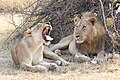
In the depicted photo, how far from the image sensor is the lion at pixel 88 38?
765 cm

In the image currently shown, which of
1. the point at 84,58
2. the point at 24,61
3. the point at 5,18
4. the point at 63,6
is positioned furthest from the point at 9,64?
the point at 5,18

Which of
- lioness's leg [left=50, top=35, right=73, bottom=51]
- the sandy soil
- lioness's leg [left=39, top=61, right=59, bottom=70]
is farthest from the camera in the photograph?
lioness's leg [left=50, top=35, right=73, bottom=51]

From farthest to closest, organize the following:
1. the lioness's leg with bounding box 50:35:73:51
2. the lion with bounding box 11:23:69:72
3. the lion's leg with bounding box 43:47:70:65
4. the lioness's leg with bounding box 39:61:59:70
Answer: the lioness's leg with bounding box 50:35:73:51 < the lion's leg with bounding box 43:47:70:65 < the lion with bounding box 11:23:69:72 < the lioness's leg with bounding box 39:61:59:70

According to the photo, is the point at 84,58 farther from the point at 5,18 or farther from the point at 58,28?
the point at 5,18

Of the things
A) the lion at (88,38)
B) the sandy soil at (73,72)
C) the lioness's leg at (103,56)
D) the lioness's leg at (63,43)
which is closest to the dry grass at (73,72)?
the sandy soil at (73,72)

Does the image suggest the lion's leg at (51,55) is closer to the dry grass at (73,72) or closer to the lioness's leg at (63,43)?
the dry grass at (73,72)

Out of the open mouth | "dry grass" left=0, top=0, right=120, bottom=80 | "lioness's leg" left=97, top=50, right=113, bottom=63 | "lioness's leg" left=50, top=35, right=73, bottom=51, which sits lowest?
"dry grass" left=0, top=0, right=120, bottom=80

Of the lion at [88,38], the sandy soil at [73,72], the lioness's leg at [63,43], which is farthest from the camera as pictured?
the lioness's leg at [63,43]

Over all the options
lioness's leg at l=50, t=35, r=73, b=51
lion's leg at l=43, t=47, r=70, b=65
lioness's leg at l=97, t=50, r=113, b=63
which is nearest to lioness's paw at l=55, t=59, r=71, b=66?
lion's leg at l=43, t=47, r=70, b=65

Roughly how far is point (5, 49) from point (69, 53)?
4.70 ft

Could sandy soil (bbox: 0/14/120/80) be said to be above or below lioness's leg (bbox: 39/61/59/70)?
below

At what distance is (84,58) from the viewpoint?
7645 mm

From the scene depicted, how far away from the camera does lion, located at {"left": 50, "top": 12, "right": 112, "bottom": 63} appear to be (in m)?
7.65

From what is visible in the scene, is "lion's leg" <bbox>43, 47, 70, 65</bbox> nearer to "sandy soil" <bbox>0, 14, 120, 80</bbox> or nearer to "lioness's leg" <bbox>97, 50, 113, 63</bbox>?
"sandy soil" <bbox>0, 14, 120, 80</bbox>
